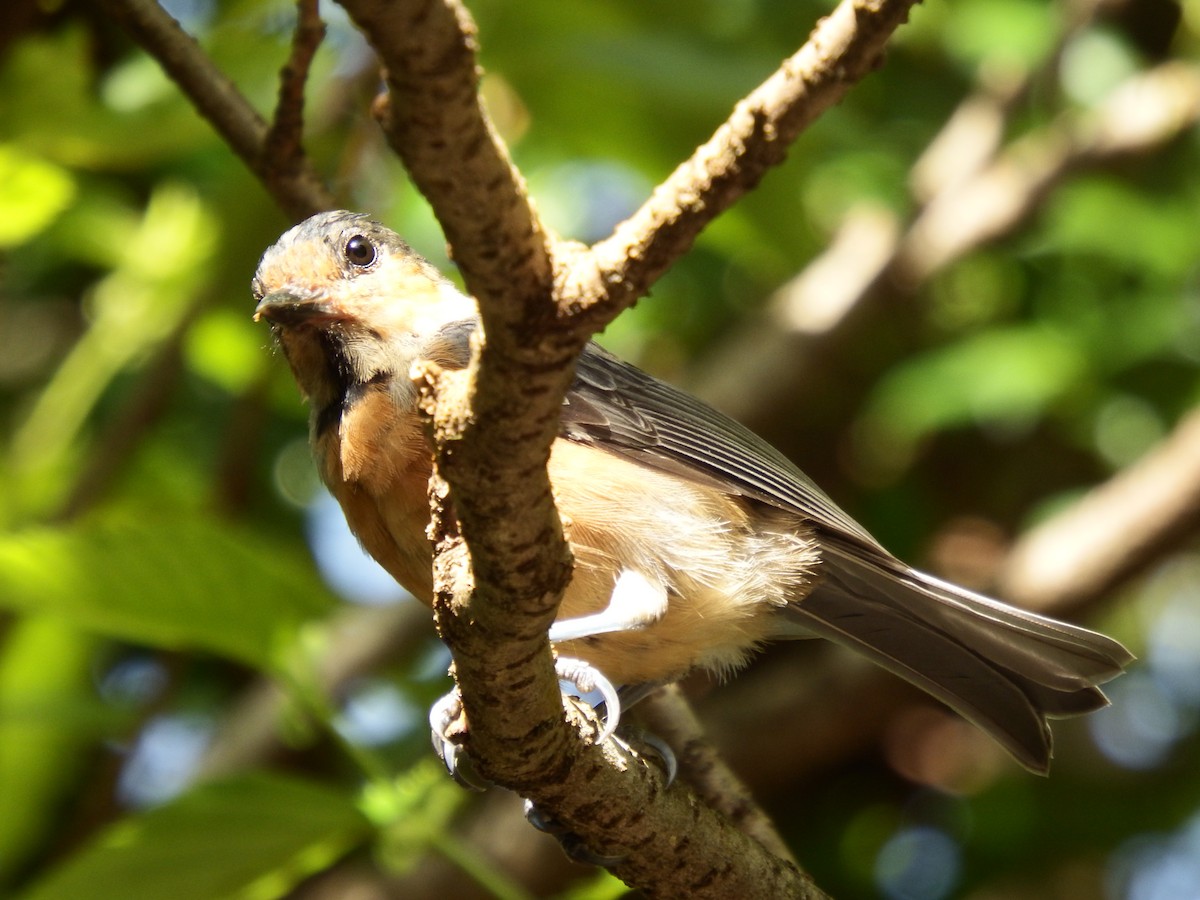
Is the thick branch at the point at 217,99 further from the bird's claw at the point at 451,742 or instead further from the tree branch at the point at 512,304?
the tree branch at the point at 512,304

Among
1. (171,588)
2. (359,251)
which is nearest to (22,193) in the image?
(359,251)

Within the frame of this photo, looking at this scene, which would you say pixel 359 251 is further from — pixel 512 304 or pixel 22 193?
pixel 512 304

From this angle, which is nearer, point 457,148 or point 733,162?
point 457,148

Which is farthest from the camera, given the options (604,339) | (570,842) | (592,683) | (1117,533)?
(604,339)

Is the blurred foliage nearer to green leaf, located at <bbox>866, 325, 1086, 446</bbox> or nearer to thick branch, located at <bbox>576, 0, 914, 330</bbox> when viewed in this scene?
green leaf, located at <bbox>866, 325, 1086, 446</bbox>

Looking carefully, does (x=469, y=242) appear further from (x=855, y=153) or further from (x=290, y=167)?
(x=855, y=153)

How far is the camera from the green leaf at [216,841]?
3160 mm

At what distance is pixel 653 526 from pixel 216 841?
124cm

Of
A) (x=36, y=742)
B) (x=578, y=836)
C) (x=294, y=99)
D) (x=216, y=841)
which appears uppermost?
(x=294, y=99)

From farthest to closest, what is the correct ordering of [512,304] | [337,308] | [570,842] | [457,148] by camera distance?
[337,308] < [570,842] < [512,304] < [457,148]

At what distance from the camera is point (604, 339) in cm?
538

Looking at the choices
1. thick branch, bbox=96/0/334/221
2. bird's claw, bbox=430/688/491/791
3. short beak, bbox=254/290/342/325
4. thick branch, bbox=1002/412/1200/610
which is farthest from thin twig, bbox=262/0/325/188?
thick branch, bbox=1002/412/1200/610

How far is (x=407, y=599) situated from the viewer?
5.00m

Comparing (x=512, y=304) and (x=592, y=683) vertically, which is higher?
(x=512, y=304)
